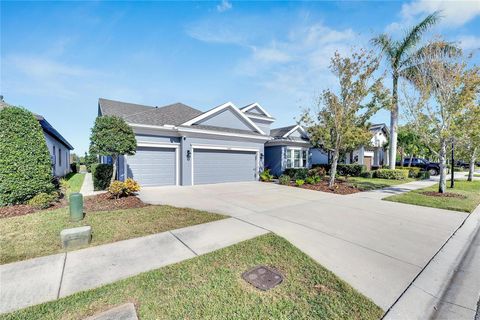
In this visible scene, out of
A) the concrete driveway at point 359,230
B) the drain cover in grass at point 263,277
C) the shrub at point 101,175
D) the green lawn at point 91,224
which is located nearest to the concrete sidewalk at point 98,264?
the green lawn at point 91,224

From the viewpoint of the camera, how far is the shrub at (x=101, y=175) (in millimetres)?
10781

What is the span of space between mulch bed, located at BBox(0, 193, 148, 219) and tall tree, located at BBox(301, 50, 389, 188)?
423 inches

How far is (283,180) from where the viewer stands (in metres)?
14.1

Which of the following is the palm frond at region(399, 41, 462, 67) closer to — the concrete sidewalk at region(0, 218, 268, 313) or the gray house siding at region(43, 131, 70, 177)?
the concrete sidewalk at region(0, 218, 268, 313)

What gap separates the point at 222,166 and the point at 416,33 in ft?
55.0

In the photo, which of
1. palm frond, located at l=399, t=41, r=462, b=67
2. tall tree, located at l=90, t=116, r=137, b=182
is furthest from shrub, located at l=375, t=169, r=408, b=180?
tall tree, located at l=90, t=116, r=137, b=182

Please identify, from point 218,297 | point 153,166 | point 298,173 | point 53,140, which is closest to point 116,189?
point 153,166

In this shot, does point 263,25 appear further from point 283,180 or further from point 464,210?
point 464,210

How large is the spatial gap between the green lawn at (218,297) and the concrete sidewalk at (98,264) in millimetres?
263

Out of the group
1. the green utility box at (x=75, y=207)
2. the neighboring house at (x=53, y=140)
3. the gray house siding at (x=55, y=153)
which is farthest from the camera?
the gray house siding at (x=55, y=153)

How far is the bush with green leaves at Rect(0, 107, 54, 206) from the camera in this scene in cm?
679

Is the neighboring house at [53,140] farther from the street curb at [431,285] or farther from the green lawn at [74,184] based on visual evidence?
the street curb at [431,285]

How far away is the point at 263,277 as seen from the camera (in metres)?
3.29

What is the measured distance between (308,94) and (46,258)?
566 inches
